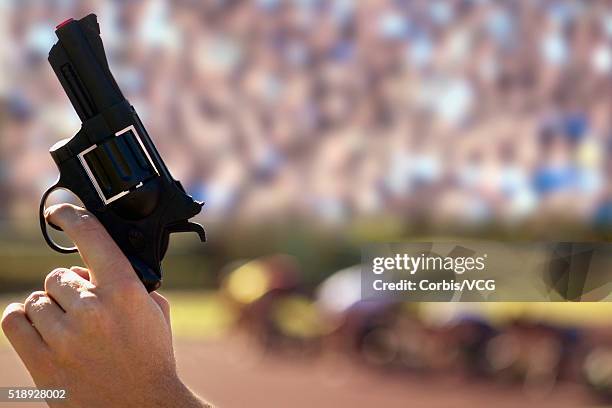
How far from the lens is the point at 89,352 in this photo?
4.01 feet

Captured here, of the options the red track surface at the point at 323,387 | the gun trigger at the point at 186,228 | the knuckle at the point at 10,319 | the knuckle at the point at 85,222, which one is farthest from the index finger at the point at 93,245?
the red track surface at the point at 323,387

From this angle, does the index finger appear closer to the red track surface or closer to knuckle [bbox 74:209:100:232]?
knuckle [bbox 74:209:100:232]

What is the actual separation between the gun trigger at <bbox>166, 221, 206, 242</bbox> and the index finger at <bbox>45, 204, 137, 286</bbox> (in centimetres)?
32

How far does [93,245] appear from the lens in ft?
4.12

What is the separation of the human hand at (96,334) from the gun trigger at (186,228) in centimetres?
34

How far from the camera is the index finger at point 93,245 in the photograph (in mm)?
1241

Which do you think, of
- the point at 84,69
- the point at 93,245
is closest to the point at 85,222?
the point at 93,245

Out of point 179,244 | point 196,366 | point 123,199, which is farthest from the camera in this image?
point 179,244

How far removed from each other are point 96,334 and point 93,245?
0.44ft

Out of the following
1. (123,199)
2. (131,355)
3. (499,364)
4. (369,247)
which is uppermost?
(123,199)

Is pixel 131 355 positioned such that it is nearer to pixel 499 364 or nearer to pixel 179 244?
pixel 499 364

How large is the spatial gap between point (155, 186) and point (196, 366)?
609 cm

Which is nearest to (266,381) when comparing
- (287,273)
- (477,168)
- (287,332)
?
(287,332)

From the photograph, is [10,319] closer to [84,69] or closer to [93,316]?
[93,316]
